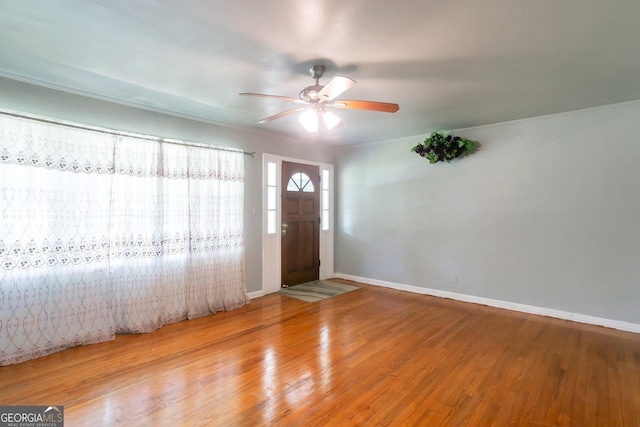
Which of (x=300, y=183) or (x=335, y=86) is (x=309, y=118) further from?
(x=300, y=183)

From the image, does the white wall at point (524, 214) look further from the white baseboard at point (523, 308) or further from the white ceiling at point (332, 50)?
the white ceiling at point (332, 50)

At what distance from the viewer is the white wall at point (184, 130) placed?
2.83 metres

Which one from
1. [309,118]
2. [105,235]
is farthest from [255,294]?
[309,118]

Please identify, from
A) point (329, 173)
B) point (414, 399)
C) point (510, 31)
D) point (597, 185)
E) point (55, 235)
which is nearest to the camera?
point (510, 31)

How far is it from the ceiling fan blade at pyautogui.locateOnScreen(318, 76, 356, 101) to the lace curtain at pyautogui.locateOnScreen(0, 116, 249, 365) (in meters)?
2.13

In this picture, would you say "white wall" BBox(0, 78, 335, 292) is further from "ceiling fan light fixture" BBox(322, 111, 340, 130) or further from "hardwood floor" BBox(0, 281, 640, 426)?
"ceiling fan light fixture" BBox(322, 111, 340, 130)

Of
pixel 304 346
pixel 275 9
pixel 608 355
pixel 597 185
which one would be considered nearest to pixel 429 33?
pixel 275 9

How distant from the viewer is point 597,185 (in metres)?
3.57

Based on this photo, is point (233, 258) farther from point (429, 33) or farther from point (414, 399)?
point (429, 33)

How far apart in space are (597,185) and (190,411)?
4.61m

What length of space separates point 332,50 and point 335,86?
248mm

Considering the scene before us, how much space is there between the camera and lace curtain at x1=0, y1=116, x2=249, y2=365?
8.77ft

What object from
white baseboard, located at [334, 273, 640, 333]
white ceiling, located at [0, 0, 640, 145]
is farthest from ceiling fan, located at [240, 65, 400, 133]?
white baseboard, located at [334, 273, 640, 333]

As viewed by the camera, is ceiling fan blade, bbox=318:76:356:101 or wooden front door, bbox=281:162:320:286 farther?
wooden front door, bbox=281:162:320:286
